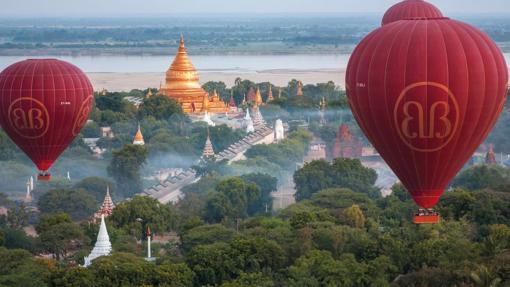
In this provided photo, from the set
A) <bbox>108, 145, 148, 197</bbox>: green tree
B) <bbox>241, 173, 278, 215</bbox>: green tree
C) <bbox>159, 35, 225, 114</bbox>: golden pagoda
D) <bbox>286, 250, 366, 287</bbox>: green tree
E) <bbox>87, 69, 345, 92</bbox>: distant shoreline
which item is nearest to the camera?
<bbox>286, 250, 366, 287</bbox>: green tree

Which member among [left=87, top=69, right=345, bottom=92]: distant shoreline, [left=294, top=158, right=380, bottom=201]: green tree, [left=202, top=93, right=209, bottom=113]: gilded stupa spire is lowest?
[left=87, top=69, right=345, bottom=92]: distant shoreline

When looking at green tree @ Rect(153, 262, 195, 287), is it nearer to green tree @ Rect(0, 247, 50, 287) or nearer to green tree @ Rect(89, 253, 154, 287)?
green tree @ Rect(89, 253, 154, 287)

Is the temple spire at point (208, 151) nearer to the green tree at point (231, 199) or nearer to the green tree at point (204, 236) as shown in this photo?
the green tree at point (231, 199)

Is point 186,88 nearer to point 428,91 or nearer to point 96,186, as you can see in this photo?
point 96,186

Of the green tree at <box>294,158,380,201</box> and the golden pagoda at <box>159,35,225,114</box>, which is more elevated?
the green tree at <box>294,158,380,201</box>

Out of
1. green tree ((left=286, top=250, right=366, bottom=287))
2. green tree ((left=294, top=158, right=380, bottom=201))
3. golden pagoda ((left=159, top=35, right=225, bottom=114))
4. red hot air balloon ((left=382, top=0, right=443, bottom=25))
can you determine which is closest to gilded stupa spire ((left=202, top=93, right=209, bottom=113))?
golden pagoda ((left=159, top=35, right=225, bottom=114))

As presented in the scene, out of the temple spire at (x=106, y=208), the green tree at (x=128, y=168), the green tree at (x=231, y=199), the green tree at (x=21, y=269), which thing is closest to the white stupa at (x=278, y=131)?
the green tree at (x=128, y=168)
